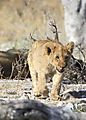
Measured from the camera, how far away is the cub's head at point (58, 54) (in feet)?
23.4

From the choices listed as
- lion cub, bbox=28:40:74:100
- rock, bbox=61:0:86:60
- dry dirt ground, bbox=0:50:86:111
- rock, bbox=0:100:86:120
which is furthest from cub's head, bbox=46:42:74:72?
rock, bbox=61:0:86:60

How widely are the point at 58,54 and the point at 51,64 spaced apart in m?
0.26

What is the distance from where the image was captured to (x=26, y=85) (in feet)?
30.2

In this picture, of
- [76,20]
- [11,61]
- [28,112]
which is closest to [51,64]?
[11,61]

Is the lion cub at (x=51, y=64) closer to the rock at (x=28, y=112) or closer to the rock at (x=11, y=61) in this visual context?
the rock at (x=11, y=61)

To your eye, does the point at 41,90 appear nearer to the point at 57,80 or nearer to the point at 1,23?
the point at 57,80

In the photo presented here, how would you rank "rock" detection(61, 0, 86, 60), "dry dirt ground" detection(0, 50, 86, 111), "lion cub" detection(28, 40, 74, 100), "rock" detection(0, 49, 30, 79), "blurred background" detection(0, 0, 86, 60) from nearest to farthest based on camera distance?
"dry dirt ground" detection(0, 50, 86, 111) → "lion cub" detection(28, 40, 74, 100) → "rock" detection(0, 49, 30, 79) → "rock" detection(61, 0, 86, 60) → "blurred background" detection(0, 0, 86, 60)

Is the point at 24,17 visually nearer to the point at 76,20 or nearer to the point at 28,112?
the point at 76,20

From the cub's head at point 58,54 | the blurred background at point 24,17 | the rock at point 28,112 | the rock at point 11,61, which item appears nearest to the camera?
the rock at point 28,112

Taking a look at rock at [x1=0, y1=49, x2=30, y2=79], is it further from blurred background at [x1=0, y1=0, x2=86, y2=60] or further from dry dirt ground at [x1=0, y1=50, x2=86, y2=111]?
blurred background at [x1=0, y1=0, x2=86, y2=60]

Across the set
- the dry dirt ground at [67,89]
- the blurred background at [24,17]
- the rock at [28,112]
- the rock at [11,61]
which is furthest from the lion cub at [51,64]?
the blurred background at [24,17]

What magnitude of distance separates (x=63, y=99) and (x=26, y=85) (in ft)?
6.58

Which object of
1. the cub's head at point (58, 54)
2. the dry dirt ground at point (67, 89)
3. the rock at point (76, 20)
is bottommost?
the dry dirt ground at point (67, 89)

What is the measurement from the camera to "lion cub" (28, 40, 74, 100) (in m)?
7.24
